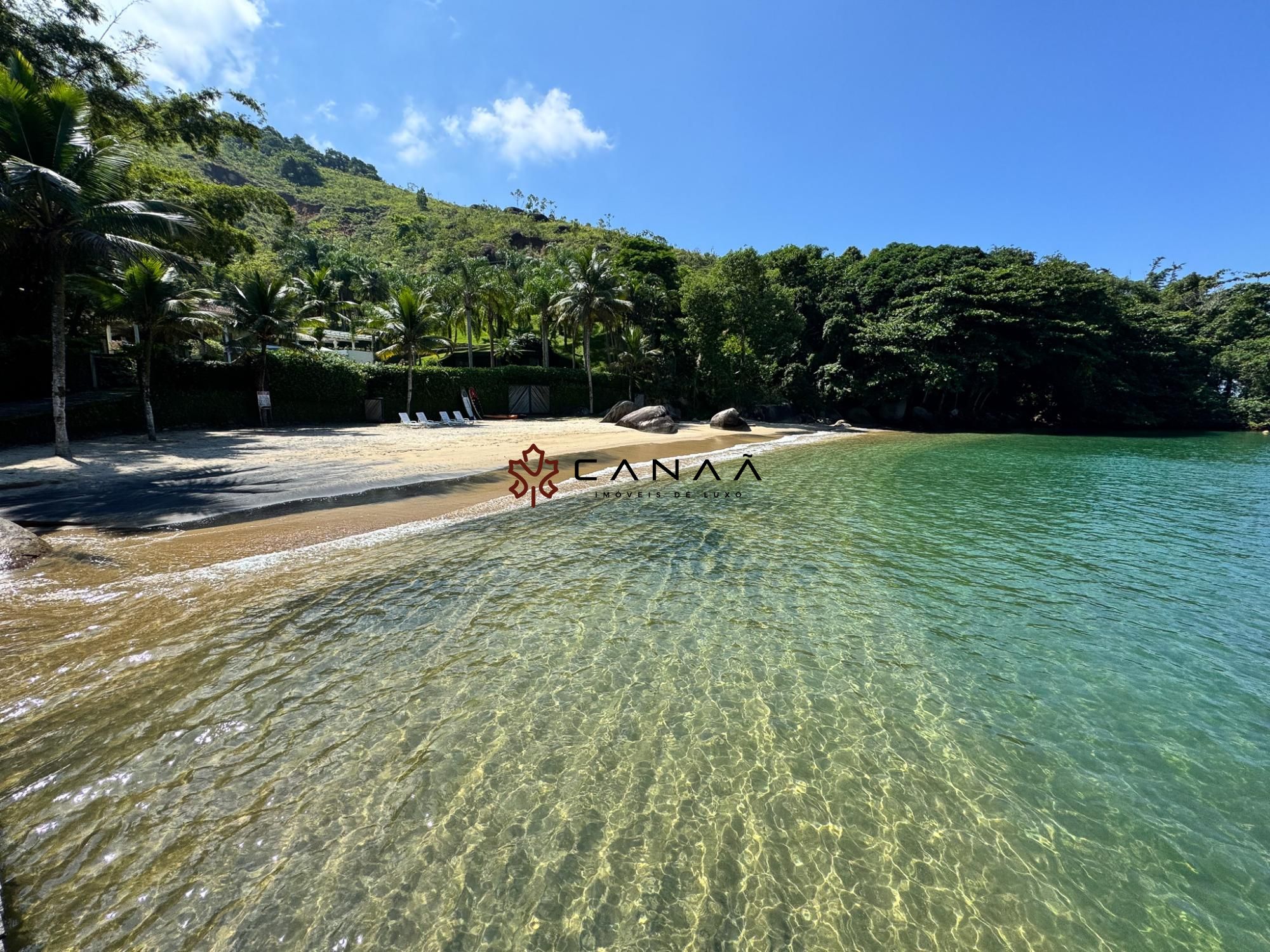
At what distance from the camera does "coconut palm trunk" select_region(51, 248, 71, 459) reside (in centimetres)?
1435

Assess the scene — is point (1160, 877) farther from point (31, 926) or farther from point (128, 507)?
point (128, 507)

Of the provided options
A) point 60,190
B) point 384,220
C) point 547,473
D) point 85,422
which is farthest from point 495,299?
point 384,220

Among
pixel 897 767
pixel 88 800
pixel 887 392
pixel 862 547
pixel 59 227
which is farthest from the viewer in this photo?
pixel 887 392

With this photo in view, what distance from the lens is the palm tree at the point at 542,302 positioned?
3641 centimetres

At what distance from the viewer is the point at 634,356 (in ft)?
120

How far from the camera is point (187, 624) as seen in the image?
5.92 meters

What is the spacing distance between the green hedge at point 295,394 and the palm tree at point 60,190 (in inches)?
185

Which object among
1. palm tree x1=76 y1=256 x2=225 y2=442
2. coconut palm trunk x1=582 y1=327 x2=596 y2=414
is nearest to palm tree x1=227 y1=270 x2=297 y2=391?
palm tree x1=76 y1=256 x2=225 y2=442

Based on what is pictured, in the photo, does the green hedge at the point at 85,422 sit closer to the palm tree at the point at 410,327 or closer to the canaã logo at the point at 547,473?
the palm tree at the point at 410,327

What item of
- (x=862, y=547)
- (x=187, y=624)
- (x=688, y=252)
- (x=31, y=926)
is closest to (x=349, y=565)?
(x=187, y=624)

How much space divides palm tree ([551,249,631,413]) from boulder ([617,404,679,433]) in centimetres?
685

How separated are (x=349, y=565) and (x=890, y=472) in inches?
688

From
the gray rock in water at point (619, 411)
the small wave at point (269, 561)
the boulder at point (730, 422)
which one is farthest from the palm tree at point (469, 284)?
the small wave at point (269, 561)

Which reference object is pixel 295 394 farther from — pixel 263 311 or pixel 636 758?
pixel 636 758
